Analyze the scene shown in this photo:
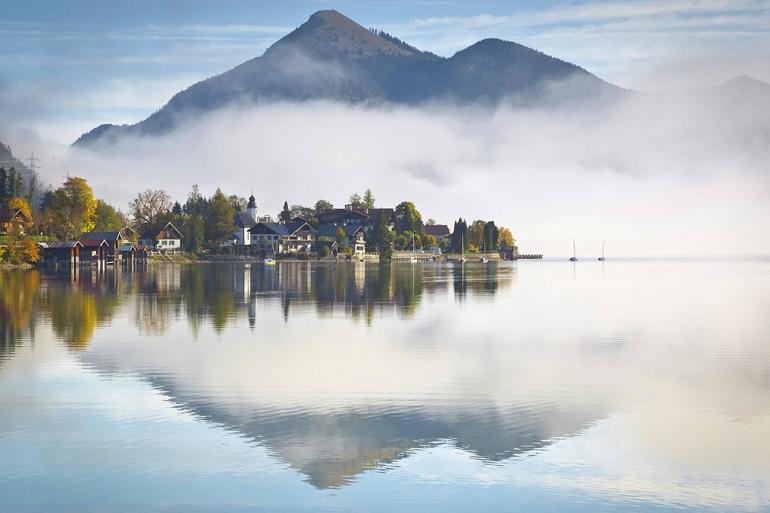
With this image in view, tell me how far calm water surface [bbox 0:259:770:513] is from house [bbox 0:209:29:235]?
78572 millimetres

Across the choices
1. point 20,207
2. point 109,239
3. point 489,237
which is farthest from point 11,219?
point 489,237

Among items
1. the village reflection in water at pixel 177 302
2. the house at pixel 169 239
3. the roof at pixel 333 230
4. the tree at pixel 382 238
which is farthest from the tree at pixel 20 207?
the roof at pixel 333 230

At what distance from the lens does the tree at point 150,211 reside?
140m

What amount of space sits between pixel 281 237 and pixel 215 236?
13.8 m

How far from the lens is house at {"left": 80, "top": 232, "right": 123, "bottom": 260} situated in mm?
110938

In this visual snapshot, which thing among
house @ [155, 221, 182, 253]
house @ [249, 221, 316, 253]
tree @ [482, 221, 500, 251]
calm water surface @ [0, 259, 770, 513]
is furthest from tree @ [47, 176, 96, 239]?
tree @ [482, 221, 500, 251]

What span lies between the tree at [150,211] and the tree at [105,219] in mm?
4316

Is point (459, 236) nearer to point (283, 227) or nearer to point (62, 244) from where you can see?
point (283, 227)

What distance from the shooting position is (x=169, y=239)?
13788cm

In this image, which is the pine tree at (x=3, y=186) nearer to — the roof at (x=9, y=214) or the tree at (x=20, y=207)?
the tree at (x=20, y=207)

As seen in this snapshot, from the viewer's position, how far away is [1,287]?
5291 centimetres

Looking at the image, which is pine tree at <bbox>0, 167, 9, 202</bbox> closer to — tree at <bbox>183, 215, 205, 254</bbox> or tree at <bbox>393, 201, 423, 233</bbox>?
tree at <bbox>183, 215, 205, 254</bbox>

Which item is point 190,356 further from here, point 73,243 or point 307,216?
point 307,216

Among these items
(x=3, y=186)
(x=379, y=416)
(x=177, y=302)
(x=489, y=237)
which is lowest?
(x=379, y=416)
